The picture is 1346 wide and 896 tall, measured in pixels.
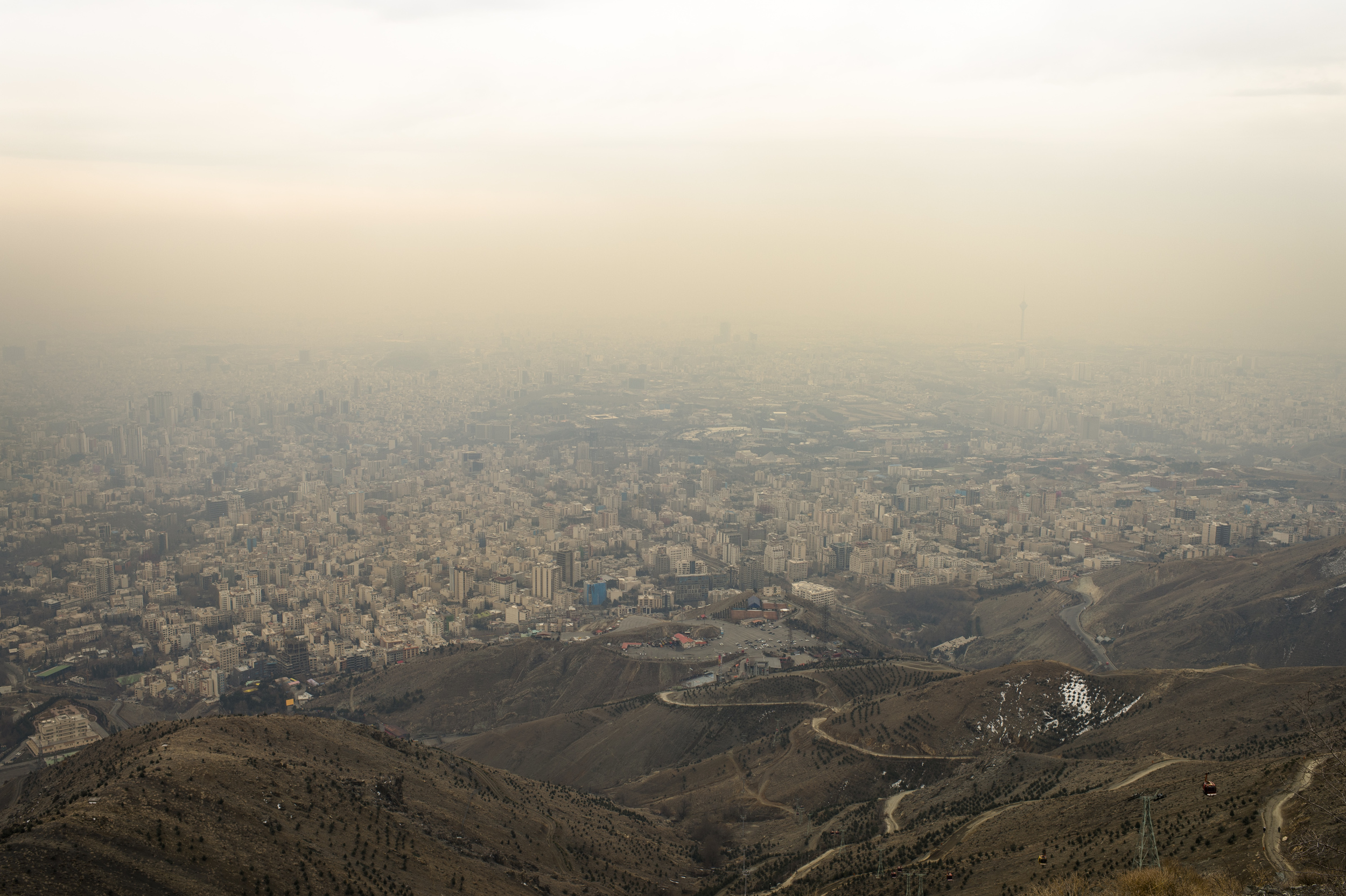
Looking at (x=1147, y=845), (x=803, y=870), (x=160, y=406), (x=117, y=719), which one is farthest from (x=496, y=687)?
(x=160, y=406)

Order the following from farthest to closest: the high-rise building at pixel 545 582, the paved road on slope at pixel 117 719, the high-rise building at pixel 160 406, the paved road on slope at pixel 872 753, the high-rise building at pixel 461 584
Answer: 1. the high-rise building at pixel 160 406
2. the high-rise building at pixel 545 582
3. the high-rise building at pixel 461 584
4. the paved road on slope at pixel 117 719
5. the paved road on slope at pixel 872 753

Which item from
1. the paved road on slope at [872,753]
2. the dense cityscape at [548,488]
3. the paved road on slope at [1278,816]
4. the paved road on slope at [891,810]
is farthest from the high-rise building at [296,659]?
the paved road on slope at [1278,816]

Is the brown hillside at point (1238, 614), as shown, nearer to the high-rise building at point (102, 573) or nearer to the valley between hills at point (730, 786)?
the valley between hills at point (730, 786)

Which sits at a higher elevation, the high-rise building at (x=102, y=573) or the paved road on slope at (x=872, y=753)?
the paved road on slope at (x=872, y=753)

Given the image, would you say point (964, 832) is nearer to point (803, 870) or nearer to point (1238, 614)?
point (803, 870)

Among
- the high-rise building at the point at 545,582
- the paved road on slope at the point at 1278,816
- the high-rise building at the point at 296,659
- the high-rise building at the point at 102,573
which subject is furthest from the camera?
the high-rise building at the point at 545,582

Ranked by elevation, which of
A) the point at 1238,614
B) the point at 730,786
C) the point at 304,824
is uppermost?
the point at 304,824

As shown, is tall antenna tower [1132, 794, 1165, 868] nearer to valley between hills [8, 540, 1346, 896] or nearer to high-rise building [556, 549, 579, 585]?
valley between hills [8, 540, 1346, 896]
